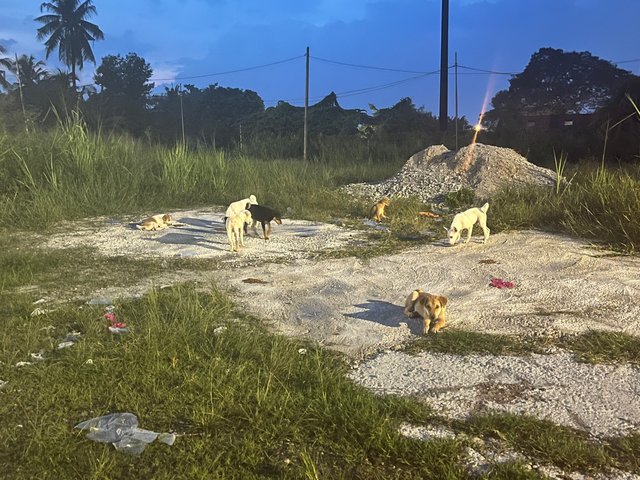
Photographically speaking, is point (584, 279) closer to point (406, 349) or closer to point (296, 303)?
point (406, 349)

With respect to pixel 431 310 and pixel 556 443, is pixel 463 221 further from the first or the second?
pixel 556 443

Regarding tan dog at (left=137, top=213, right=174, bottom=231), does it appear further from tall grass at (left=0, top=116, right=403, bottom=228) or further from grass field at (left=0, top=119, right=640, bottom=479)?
tall grass at (left=0, top=116, right=403, bottom=228)

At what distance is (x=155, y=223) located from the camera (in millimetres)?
6566

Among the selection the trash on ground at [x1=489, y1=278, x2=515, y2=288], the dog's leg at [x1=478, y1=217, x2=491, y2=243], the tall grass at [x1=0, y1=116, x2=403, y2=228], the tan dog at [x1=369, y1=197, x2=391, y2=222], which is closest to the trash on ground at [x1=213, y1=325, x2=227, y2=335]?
the trash on ground at [x1=489, y1=278, x2=515, y2=288]

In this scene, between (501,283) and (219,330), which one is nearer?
(219,330)

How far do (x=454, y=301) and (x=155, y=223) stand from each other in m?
4.21

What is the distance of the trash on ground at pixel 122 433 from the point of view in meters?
2.00

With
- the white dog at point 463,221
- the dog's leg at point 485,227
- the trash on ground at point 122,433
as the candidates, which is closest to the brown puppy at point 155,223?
the white dog at point 463,221

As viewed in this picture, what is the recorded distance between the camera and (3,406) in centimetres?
228

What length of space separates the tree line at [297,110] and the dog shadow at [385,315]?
731 cm

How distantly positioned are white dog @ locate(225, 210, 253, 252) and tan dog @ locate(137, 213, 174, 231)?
152cm

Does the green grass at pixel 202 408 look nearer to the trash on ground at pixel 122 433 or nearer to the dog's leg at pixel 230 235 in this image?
the trash on ground at pixel 122 433

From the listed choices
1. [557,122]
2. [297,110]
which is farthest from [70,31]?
[557,122]

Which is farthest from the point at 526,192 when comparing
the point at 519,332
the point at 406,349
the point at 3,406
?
the point at 3,406
